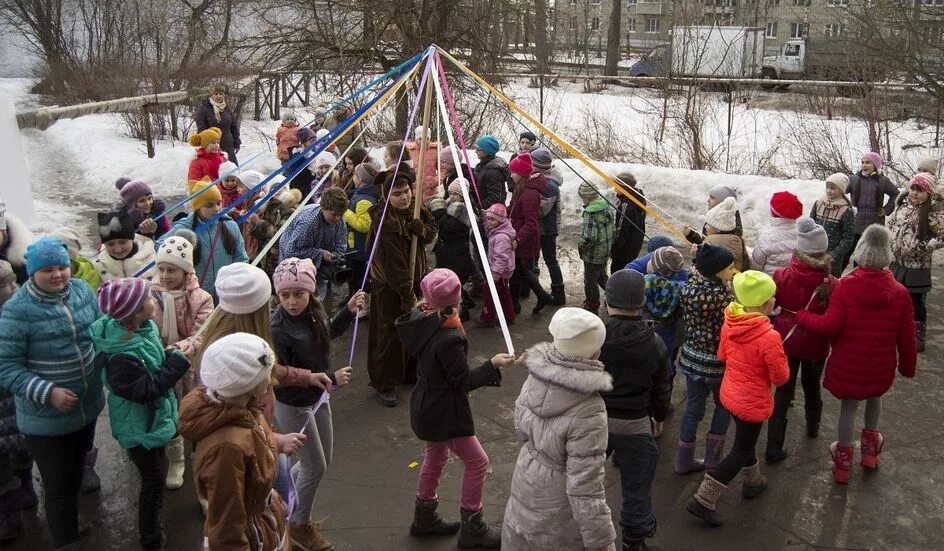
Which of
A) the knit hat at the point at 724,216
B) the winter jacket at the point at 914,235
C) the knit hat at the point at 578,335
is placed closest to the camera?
the knit hat at the point at 578,335

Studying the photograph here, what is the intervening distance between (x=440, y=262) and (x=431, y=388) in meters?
3.31

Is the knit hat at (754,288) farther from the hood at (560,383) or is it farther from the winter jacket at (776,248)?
the winter jacket at (776,248)

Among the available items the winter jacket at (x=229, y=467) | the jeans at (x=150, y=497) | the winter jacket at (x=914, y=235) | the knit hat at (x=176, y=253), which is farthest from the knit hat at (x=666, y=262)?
the jeans at (x=150, y=497)

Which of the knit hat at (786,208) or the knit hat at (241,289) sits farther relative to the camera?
the knit hat at (786,208)

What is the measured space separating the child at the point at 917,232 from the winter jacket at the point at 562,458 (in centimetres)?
454

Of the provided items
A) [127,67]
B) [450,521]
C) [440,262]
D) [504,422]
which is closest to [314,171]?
[440,262]

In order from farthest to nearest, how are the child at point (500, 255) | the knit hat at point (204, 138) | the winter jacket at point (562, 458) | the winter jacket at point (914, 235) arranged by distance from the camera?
the knit hat at point (204, 138), the child at point (500, 255), the winter jacket at point (914, 235), the winter jacket at point (562, 458)

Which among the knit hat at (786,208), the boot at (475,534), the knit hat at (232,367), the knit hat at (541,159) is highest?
the knit hat at (541,159)

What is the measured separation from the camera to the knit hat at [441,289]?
160 inches

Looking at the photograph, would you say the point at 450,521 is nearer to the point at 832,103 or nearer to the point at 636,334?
the point at 636,334

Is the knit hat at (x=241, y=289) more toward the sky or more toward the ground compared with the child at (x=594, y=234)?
more toward the sky

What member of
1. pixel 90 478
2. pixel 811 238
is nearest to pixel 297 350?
pixel 90 478

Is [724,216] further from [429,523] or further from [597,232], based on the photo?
[429,523]

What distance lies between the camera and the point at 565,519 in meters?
3.46
